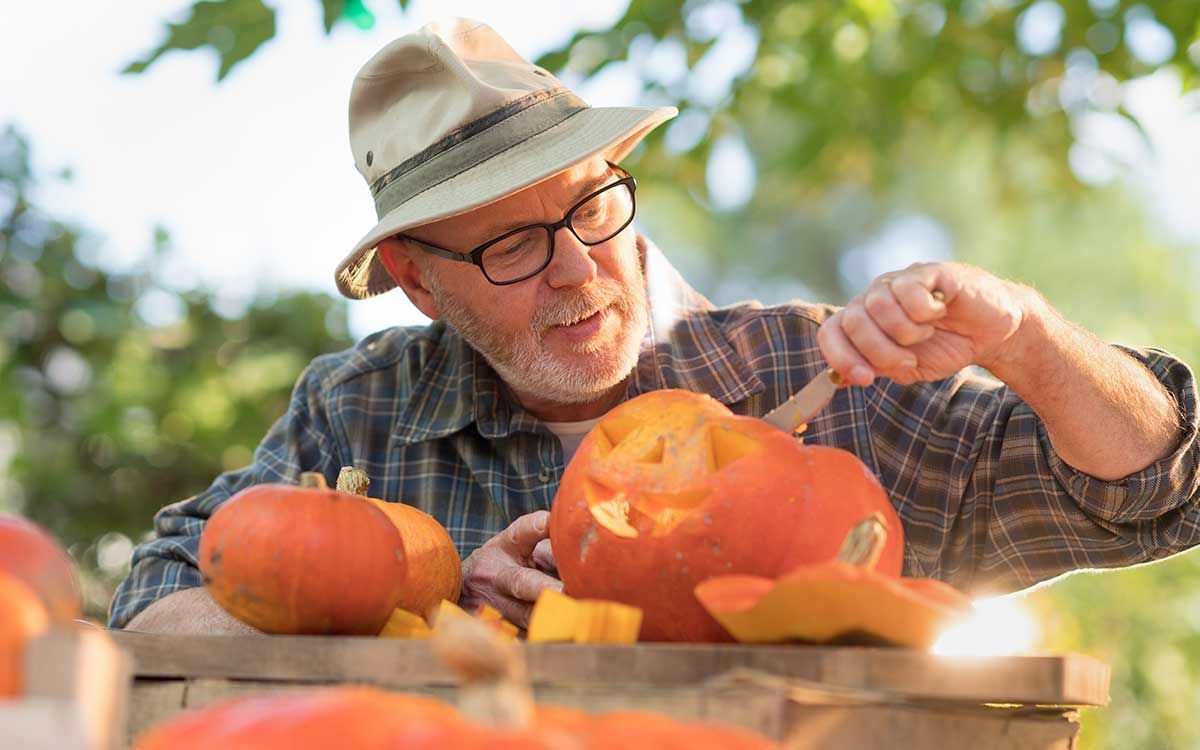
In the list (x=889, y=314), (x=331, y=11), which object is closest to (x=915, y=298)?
(x=889, y=314)

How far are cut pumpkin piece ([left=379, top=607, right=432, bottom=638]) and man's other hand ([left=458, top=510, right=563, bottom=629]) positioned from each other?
0.22m

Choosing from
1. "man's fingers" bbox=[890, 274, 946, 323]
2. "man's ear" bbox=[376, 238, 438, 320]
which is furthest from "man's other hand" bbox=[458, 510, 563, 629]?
"man's ear" bbox=[376, 238, 438, 320]

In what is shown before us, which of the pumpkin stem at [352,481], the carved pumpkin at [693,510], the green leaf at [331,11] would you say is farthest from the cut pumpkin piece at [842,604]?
the green leaf at [331,11]

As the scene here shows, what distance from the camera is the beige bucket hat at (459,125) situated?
2293 mm

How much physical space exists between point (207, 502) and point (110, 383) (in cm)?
192

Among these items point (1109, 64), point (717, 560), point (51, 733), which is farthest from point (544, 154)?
point (1109, 64)

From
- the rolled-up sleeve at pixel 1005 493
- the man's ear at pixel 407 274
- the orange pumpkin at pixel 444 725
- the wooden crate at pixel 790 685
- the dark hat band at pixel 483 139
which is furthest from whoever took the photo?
the man's ear at pixel 407 274

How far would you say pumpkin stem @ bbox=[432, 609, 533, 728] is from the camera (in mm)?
735

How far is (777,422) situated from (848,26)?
3211mm

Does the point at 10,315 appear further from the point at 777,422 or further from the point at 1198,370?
the point at 1198,370

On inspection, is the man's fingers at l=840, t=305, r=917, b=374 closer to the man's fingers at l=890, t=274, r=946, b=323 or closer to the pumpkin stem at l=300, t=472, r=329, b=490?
the man's fingers at l=890, t=274, r=946, b=323

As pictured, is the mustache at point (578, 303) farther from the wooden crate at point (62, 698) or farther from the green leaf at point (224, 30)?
the wooden crate at point (62, 698)

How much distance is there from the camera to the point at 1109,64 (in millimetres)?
3945

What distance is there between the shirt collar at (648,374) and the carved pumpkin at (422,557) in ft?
2.85
